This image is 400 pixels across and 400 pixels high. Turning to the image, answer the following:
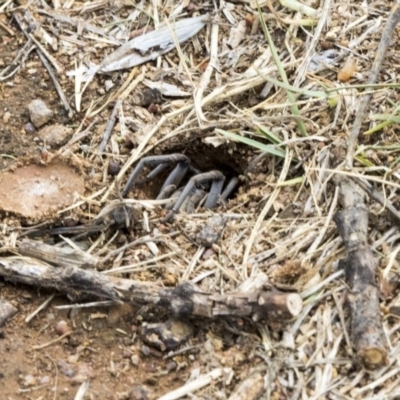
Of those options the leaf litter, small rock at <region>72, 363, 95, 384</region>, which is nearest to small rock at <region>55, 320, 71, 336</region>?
the leaf litter

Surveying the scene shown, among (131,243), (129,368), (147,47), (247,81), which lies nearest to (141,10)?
(147,47)

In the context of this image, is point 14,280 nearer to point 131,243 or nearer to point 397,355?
point 131,243

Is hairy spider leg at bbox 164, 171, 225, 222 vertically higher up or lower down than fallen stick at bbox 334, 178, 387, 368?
lower down

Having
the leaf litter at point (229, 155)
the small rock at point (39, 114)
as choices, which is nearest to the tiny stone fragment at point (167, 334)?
the leaf litter at point (229, 155)

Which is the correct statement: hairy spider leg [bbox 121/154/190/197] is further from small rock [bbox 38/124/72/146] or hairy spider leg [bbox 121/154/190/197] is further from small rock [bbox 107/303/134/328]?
small rock [bbox 107/303/134/328]

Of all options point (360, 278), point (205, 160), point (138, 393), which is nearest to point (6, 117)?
point (205, 160)

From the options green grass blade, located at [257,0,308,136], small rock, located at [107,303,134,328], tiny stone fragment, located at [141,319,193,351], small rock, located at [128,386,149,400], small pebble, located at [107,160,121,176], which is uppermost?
green grass blade, located at [257,0,308,136]

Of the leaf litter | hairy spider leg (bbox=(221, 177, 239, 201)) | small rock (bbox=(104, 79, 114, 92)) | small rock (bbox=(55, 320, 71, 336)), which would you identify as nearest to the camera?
the leaf litter

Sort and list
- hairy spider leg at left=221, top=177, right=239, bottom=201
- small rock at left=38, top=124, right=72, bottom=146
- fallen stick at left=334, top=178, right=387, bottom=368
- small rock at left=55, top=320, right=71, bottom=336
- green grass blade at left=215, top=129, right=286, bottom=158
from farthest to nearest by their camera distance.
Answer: small rock at left=38, top=124, right=72, bottom=146, hairy spider leg at left=221, top=177, right=239, bottom=201, green grass blade at left=215, top=129, right=286, bottom=158, small rock at left=55, top=320, right=71, bottom=336, fallen stick at left=334, top=178, right=387, bottom=368
